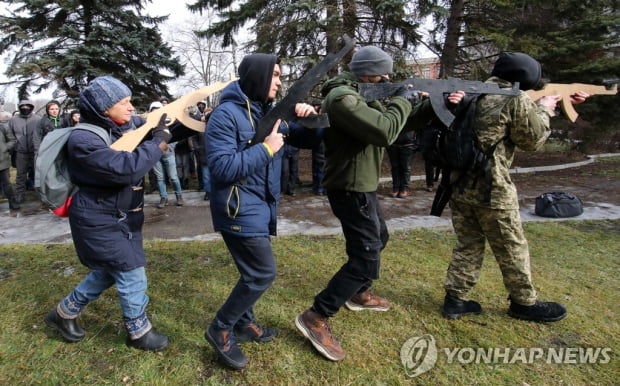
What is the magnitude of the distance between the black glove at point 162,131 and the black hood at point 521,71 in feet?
8.18

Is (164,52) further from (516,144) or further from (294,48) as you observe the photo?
(516,144)

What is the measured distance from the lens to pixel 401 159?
7.63m

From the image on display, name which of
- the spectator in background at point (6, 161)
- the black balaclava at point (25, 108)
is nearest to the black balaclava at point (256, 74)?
the spectator in background at point (6, 161)

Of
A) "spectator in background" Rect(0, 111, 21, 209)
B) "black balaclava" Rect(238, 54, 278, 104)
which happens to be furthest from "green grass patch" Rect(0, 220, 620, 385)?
"spectator in background" Rect(0, 111, 21, 209)

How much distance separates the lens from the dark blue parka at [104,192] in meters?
2.22

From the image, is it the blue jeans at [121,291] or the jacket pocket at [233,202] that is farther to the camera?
the blue jeans at [121,291]

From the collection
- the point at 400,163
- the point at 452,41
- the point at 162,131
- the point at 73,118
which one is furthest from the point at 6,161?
the point at 452,41

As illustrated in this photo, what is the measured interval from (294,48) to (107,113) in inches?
387

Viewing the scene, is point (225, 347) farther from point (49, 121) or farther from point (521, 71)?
point (49, 121)

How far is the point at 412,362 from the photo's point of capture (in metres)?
→ 2.62

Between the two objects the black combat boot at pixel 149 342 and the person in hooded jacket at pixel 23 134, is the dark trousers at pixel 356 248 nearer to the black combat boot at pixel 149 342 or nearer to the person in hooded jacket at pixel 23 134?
the black combat boot at pixel 149 342

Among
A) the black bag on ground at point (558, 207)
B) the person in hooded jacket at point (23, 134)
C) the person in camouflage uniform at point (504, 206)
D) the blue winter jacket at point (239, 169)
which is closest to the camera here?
the blue winter jacket at point (239, 169)

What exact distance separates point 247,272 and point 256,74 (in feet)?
3.90

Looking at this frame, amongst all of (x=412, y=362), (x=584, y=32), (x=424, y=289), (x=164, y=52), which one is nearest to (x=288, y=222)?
(x=424, y=289)
